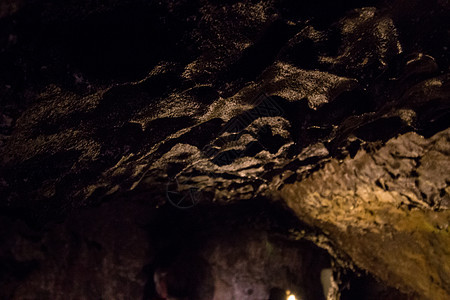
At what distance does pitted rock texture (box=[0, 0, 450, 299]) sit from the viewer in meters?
1.12

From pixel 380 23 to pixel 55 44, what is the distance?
5.19 feet

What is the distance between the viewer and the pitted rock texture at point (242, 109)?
1118 millimetres

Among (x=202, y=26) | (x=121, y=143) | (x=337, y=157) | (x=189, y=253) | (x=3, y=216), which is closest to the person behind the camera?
(x=202, y=26)

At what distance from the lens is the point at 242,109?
6.36ft

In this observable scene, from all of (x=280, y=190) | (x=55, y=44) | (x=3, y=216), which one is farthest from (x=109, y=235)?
(x=55, y=44)

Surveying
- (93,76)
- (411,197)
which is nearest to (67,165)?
(93,76)

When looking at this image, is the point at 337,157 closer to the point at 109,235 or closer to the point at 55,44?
the point at 55,44

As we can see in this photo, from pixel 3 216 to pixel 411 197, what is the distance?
382cm

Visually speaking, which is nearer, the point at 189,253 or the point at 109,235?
the point at 109,235

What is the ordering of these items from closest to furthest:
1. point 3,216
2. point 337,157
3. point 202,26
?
point 202,26 < point 3,216 < point 337,157

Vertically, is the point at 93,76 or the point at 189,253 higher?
the point at 93,76

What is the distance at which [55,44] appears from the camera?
1.01 metres

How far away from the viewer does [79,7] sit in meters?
0.93

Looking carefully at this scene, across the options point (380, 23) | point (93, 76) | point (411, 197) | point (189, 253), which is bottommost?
point (189, 253)
